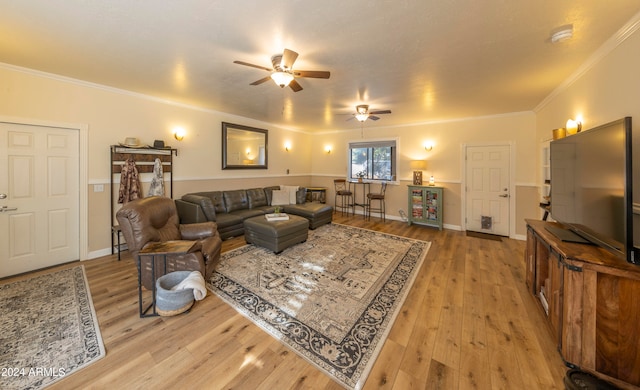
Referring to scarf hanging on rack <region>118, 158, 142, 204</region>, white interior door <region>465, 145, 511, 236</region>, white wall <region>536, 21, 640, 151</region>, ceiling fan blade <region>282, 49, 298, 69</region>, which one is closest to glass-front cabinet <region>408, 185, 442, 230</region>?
white interior door <region>465, 145, 511, 236</region>

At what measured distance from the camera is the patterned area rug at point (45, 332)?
1572 mm

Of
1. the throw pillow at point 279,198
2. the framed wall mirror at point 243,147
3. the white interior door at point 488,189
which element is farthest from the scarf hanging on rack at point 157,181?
the white interior door at point 488,189

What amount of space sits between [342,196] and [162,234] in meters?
5.04

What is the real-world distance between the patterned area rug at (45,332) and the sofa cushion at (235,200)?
2.48 meters

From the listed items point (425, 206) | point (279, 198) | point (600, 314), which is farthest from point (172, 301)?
point (425, 206)

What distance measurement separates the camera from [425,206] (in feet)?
18.0

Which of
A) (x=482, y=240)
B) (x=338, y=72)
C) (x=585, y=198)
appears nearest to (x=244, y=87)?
(x=338, y=72)

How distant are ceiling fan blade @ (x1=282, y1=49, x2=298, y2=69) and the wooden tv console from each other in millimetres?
2665

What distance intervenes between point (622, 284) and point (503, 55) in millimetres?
2255

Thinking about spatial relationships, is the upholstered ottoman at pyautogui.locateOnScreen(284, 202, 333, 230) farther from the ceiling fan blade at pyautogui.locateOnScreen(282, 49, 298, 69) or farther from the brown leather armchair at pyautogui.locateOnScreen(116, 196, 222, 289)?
the ceiling fan blade at pyautogui.locateOnScreen(282, 49, 298, 69)

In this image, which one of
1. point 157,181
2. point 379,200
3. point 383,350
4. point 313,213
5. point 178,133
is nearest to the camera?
point 383,350

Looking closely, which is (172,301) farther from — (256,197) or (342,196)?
(342,196)

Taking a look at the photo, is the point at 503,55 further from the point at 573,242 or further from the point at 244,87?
the point at 244,87

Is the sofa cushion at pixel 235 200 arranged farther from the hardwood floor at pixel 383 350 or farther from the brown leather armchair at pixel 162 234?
the hardwood floor at pixel 383 350
